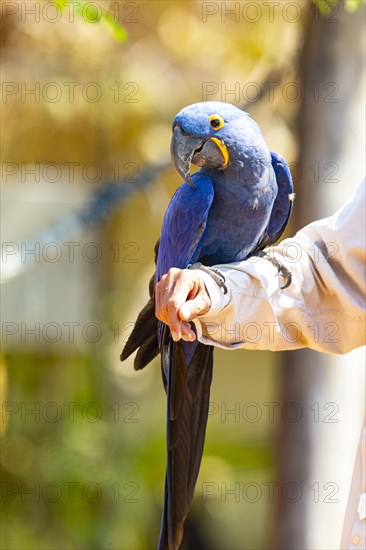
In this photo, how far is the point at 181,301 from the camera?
1206 millimetres

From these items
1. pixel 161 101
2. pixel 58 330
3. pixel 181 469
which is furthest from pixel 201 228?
pixel 58 330

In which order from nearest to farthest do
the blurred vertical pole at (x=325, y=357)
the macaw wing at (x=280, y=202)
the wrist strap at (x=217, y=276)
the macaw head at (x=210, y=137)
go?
the wrist strap at (x=217, y=276) < the macaw head at (x=210, y=137) < the macaw wing at (x=280, y=202) < the blurred vertical pole at (x=325, y=357)

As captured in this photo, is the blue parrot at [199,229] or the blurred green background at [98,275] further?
the blurred green background at [98,275]

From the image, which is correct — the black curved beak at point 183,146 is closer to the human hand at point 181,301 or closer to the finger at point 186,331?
the human hand at point 181,301

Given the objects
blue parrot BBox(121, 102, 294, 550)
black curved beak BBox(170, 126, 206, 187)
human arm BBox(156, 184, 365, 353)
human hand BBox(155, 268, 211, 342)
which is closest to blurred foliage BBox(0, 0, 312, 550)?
blue parrot BBox(121, 102, 294, 550)

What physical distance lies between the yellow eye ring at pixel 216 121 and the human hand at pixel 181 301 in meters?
0.50

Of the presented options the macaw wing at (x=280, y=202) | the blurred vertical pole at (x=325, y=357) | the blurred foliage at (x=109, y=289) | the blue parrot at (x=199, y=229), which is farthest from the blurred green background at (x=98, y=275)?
the blue parrot at (x=199, y=229)

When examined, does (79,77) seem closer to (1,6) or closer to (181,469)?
(1,6)

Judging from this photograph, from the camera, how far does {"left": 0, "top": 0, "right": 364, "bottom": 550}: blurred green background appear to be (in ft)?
13.0

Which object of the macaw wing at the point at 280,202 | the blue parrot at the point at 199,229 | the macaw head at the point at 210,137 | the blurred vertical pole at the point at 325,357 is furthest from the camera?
the blurred vertical pole at the point at 325,357

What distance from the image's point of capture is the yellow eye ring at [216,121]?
1671mm

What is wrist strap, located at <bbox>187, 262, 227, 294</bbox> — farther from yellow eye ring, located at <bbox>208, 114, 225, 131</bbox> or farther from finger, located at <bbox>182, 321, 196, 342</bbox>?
yellow eye ring, located at <bbox>208, 114, 225, 131</bbox>

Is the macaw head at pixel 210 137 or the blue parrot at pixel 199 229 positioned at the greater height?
the macaw head at pixel 210 137

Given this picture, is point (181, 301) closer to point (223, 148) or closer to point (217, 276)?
point (217, 276)
